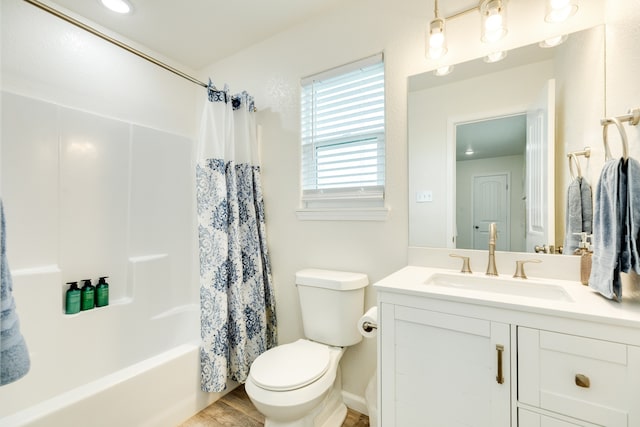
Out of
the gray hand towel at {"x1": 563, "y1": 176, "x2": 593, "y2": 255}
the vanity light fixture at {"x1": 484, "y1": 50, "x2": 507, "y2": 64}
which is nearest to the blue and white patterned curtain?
the vanity light fixture at {"x1": 484, "y1": 50, "x2": 507, "y2": 64}

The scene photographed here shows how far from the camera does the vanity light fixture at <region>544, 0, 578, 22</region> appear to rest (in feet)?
3.62

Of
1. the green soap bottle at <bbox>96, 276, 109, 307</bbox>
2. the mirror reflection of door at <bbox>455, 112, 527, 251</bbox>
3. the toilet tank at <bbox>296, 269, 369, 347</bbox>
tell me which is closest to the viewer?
the mirror reflection of door at <bbox>455, 112, 527, 251</bbox>

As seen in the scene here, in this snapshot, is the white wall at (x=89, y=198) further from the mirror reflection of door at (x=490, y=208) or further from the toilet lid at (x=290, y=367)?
the mirror reflection of door at (x=490, y=208)

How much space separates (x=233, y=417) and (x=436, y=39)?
2287 mm

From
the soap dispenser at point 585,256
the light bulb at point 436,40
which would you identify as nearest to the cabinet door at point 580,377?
the soap dispenser at point 585,256

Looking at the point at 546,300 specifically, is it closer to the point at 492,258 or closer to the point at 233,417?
the point at 492,258

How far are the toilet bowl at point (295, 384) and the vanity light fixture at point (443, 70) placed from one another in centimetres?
155

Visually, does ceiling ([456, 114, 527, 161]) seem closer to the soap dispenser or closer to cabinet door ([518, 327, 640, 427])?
the soap dispenser

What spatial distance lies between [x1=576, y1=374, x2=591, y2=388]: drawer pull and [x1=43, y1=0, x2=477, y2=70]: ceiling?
159 cm

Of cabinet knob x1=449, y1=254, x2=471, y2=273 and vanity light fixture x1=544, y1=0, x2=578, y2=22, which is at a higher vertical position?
vanity light fixture x1=544, y1=0, x2=578, y2=22

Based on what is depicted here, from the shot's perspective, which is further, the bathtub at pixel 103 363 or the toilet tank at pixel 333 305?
the toilet tank at pixel 333 305

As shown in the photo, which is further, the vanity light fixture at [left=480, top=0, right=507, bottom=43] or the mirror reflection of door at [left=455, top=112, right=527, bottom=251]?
the mirror reflection of door at [left=455, top=112, right=527, bottom=251]

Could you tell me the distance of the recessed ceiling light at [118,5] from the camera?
165 cm

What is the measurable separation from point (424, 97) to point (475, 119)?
28 centimetres
